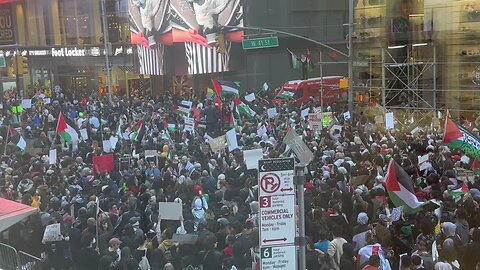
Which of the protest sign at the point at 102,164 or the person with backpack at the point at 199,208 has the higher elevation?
the protest sign at the point at 102,164

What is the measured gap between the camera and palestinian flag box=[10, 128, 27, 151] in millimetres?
16438

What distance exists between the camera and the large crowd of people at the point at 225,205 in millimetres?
7988

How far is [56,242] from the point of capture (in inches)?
352

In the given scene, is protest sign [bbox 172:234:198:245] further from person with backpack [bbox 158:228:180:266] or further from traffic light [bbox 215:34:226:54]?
traffic light [bbox 215:34:226:54]

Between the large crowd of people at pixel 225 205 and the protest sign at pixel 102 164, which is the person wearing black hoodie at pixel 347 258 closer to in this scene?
the large crowd of people at pixel 225 205

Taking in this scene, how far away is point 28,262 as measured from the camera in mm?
9164

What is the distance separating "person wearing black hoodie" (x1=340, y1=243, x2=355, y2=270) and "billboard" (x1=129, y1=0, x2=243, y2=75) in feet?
91.6

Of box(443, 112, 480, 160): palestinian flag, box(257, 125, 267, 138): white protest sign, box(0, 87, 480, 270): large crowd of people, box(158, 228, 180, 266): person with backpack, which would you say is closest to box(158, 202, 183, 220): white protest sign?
box(0, 87, 480, 270): large crowd of people

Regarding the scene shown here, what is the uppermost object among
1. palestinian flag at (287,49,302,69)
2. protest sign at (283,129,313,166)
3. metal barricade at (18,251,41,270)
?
palestinian flag at (287,49,302,69)

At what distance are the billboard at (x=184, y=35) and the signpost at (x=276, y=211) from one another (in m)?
29.5

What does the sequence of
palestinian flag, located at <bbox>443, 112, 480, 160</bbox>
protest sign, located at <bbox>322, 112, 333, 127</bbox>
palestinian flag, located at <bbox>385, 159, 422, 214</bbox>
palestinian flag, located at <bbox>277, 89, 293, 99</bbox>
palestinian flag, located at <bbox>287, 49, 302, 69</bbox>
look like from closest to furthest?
palestinian flag, located at <bbox>385, 159, 422, 214</bbox>, palestinian flag, located at <bbox>443, 112, 480, 160</bbox>, protest sign, located at <bbox>322, 112, 333, 127</bbox>, palestinian flag, located at <bbox>277, 89, 293, 99</bbox>, palestinian flag, located at <bbox>287, 49, 302, 69</bbox>

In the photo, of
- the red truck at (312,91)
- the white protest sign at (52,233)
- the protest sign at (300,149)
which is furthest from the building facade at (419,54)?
the white protest sign at (52,233)

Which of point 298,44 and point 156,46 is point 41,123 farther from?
point 156,46

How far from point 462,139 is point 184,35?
2985cm
